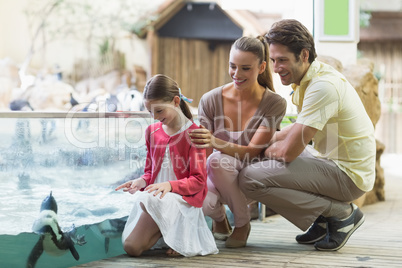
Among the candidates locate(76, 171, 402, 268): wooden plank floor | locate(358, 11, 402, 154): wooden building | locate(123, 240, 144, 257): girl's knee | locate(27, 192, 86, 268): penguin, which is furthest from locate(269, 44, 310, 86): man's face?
locate(358, 11, 402, 154): wooden building

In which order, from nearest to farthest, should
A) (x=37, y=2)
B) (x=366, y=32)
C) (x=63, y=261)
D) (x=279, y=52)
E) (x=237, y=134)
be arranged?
(x=63, y=261) → (x=279, y=52) → (x=237, y=134) → (x=366, y=32) → (x=37, y=2)

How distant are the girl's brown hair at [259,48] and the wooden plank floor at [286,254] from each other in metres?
0.78

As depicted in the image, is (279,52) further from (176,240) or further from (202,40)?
(202,40)

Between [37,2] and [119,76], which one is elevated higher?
[37,2]

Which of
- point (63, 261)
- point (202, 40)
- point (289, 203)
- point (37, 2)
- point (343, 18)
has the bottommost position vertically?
point (63, 261)

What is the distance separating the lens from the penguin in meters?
2.29

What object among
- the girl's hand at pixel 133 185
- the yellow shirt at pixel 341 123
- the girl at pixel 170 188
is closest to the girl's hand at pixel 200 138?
the girl at pixel 170 188

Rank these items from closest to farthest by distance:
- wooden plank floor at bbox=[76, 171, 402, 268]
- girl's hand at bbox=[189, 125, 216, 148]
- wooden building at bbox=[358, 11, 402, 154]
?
wooden plank floor at bbox=[76, 171, 402, 268], girl's hand at bbox=[189, 125, 216, 148], wooden building at bbox=[358, 11, 402, 154]

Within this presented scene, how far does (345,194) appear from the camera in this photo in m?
2.66

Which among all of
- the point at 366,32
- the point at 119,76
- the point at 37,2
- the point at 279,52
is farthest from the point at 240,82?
the point at 37,2

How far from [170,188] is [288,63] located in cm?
75

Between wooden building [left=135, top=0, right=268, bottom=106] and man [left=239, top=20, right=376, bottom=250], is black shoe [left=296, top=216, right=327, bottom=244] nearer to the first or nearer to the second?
man [left=239, top=20, right=376, bottom=250]

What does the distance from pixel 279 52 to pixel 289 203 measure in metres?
0.67

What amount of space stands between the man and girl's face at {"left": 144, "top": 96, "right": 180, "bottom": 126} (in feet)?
1.41
